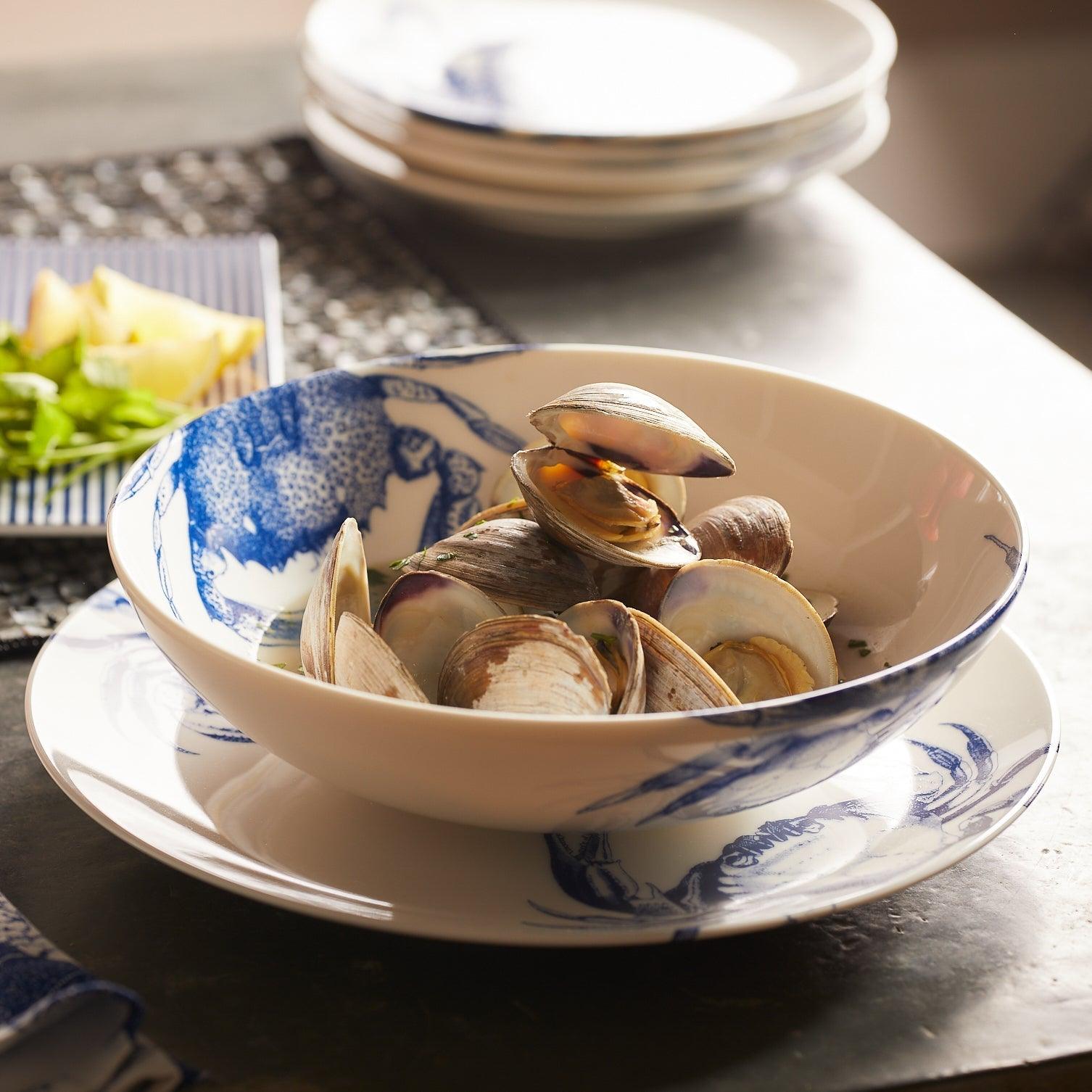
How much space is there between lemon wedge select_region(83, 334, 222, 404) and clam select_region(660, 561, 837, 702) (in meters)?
0.64

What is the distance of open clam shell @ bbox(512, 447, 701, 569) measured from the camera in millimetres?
677

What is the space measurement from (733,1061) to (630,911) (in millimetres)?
71

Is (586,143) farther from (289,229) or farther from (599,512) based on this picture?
(599,512)

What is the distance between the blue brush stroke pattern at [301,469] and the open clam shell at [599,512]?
0.16 m

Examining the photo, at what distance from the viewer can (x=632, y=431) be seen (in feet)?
2.23

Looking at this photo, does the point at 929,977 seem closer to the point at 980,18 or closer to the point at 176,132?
the point at 176,132

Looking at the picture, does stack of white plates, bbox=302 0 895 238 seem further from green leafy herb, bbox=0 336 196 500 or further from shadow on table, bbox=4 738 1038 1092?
shadow on table, bbox=4 738 1038 1092

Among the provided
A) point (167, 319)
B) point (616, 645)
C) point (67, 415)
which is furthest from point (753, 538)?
point (167, 319)

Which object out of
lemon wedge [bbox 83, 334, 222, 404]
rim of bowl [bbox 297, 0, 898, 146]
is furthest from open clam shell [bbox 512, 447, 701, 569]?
rim of bowl [bbox 297, 0, 898, 146]

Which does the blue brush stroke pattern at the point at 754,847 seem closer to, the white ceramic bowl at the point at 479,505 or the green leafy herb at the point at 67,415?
the white ceramic bowl at the point at 479,505

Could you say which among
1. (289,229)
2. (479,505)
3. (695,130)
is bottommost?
(289,229)

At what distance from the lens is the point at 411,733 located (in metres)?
0.51

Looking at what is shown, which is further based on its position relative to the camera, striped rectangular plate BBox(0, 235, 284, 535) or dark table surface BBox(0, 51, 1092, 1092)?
striped rectangular plate BBox(0, 235, 284, 535)

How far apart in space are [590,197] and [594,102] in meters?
0.29
